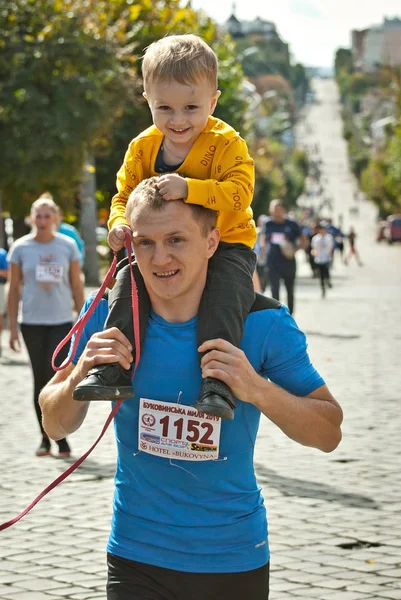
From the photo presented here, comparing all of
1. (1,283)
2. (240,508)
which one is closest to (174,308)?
(240,508)

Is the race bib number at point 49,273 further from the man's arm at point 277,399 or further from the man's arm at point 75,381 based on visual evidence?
the man's arm at point 277,399

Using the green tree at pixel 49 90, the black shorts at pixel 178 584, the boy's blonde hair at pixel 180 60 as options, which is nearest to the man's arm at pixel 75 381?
the black shorts at pixel 178 584

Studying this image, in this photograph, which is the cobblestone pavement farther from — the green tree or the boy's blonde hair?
the green tree

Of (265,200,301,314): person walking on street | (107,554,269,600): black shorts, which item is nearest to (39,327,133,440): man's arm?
(107,554,269,600): black shorts

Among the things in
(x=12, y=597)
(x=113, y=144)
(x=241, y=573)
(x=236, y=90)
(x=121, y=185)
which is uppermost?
(x=236, y=90)

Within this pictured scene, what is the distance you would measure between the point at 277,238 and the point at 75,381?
14.1 m

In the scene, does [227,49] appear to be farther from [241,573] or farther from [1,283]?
[241,573]

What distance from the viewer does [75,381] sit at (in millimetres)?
3531

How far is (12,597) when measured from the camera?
5.52 m

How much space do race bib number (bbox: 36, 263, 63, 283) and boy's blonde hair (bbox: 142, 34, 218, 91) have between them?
564 cm

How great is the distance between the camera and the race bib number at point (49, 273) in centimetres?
940

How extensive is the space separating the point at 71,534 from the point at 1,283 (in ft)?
29.6

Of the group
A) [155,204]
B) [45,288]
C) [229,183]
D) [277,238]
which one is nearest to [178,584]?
[155,204]

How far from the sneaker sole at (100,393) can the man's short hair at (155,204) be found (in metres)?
0.47
